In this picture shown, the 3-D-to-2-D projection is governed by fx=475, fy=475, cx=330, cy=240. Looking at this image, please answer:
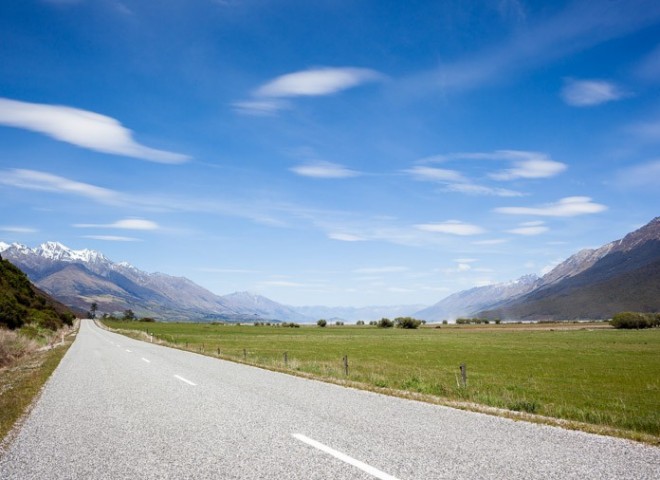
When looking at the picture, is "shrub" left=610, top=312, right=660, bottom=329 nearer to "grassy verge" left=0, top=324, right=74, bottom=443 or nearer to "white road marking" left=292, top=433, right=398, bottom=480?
"grassy verge" left=0, top=324, right=74, bottom=443

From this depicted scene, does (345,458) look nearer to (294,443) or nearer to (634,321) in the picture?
(294,443)

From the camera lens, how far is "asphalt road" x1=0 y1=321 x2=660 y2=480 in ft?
23.2

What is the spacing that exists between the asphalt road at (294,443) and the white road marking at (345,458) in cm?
2

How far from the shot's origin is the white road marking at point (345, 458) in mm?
6700

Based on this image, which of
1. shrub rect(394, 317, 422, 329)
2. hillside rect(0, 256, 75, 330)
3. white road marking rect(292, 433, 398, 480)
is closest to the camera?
white road marking rect(292, 433, 398, 480)

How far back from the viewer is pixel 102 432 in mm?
10000

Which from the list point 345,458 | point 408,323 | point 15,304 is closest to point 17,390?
point 345,458

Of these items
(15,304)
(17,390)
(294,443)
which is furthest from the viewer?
(15,304)

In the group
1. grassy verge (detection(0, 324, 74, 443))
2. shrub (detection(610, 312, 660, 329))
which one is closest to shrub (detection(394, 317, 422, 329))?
shrub (detection(610, 312, 660, 329))

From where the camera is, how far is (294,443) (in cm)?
860

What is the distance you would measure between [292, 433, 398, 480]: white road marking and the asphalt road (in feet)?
0.06

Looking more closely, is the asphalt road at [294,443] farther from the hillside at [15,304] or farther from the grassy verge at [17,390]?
the hillside at [15,304]

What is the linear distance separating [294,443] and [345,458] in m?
1.40

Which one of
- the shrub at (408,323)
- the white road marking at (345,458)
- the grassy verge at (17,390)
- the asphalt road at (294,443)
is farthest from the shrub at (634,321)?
the white road marking at (345,458)
